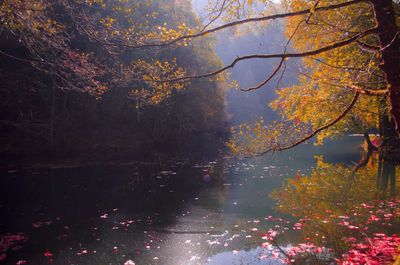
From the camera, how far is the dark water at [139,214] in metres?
8.67

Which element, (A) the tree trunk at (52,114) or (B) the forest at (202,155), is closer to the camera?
(B) the forest at (202,155)

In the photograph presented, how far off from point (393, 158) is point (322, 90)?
47.3ft

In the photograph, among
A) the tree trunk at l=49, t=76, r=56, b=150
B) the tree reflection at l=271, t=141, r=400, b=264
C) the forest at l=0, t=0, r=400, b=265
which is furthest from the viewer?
the tree trunk at l=49, t=76, r=56, b=150

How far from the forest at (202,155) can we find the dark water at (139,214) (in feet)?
0.22

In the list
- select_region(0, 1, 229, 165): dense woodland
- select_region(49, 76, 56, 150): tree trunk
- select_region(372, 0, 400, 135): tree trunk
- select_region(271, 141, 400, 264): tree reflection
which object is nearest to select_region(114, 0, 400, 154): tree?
select_region(372, 0, 400, 135): tree trunk

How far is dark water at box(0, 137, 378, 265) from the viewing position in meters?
8.67

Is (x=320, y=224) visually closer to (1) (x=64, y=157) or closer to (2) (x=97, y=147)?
(1) (x=64, y=157)

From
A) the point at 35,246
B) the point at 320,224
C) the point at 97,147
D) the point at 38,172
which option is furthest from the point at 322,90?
the point at 97,147

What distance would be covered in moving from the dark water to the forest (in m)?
0.07

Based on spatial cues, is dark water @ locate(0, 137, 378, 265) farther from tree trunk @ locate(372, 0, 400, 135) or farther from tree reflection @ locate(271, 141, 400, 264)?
tree trunk @ locate(372, 0, 400, 135)

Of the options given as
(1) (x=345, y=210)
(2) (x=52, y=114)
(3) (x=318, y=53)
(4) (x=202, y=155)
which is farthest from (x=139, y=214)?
(2) (x=52, y=114)

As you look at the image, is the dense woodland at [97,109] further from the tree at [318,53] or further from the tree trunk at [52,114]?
the tree at [318,53]

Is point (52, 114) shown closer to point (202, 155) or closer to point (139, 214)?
point (202, 155)

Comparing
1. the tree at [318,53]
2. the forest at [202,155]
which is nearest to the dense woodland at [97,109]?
the forest at [202,155]
